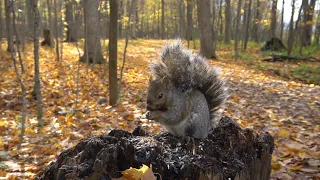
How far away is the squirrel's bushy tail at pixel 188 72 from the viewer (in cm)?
268

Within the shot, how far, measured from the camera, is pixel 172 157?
198 cm

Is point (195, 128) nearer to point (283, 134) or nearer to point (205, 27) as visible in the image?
point (283, 134)

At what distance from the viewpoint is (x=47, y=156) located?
12.5 feet

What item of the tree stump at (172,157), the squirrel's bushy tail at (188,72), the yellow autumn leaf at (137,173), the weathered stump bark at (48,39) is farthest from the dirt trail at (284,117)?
the weathered stump bark at (48,39)

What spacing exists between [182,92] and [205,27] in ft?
39.4

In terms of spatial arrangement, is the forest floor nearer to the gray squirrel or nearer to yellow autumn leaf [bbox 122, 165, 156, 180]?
the gray squirrel

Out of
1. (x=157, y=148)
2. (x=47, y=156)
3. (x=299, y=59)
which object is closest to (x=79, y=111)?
(x=47, y=156)

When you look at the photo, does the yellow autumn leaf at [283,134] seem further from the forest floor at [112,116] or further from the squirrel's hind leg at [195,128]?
the squirrel's hind leg at [195,128]

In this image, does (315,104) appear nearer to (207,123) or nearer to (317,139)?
(317,139)

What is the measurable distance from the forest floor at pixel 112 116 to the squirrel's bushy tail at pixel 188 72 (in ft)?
3.78

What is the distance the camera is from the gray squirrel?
2646 millimetres

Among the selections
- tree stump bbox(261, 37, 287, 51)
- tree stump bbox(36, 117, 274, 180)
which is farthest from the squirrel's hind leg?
tree stump bbox(261, 37, 287, 51)

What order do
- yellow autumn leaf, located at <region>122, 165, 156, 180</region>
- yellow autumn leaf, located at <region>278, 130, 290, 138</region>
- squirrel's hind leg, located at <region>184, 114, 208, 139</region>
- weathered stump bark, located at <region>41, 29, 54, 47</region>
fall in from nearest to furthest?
yellow autumn leaf, located at <region>122, 165, 156, 180</region>, squirrel's hind leg, located at <region>184, 114, 208, 139</region>, yellow autumn leaf, located at <region>278, 130, 290, 138</region>, weathered stump bark, located at <region>41, 29, 54, 47</region>

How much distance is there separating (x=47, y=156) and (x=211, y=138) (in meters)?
2.38
